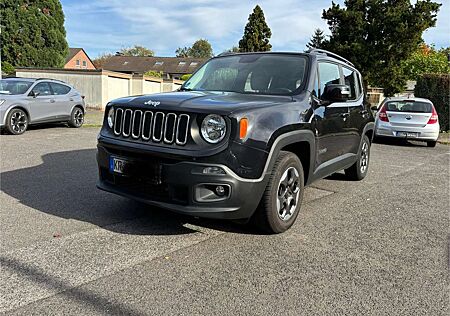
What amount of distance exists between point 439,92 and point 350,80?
1408 cm

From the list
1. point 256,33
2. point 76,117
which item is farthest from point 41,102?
point 256,33

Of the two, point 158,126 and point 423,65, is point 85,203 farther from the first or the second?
point 423,65

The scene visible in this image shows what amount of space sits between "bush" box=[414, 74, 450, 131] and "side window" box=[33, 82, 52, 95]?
15.3m

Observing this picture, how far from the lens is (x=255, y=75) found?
4.96m

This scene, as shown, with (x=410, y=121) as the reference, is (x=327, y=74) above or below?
above

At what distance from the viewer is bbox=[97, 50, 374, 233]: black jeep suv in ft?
11.8

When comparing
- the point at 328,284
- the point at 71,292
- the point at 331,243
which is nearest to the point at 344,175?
the point at 331,243

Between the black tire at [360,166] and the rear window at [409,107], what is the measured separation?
6168 mm

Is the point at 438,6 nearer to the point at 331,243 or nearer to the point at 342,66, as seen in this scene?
the point at 342,66

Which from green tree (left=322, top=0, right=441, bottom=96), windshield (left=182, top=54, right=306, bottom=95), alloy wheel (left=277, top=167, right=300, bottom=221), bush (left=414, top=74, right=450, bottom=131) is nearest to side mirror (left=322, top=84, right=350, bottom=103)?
windshield (left=182, top=54, right=306, bottom=95)

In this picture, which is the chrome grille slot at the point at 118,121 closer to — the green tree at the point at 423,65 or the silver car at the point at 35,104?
the silver car at the point at 35,104

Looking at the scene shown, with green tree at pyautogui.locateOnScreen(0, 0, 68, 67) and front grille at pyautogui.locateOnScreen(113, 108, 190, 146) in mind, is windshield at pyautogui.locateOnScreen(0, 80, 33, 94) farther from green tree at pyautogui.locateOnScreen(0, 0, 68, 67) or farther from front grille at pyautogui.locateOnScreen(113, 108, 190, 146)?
green tree at pyautogui.locateOnScreen(0, 0, 68, 67)

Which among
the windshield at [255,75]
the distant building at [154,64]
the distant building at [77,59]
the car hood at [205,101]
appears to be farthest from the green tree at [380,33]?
the distant building at [77,59]

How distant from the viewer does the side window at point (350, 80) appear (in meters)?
6.10
